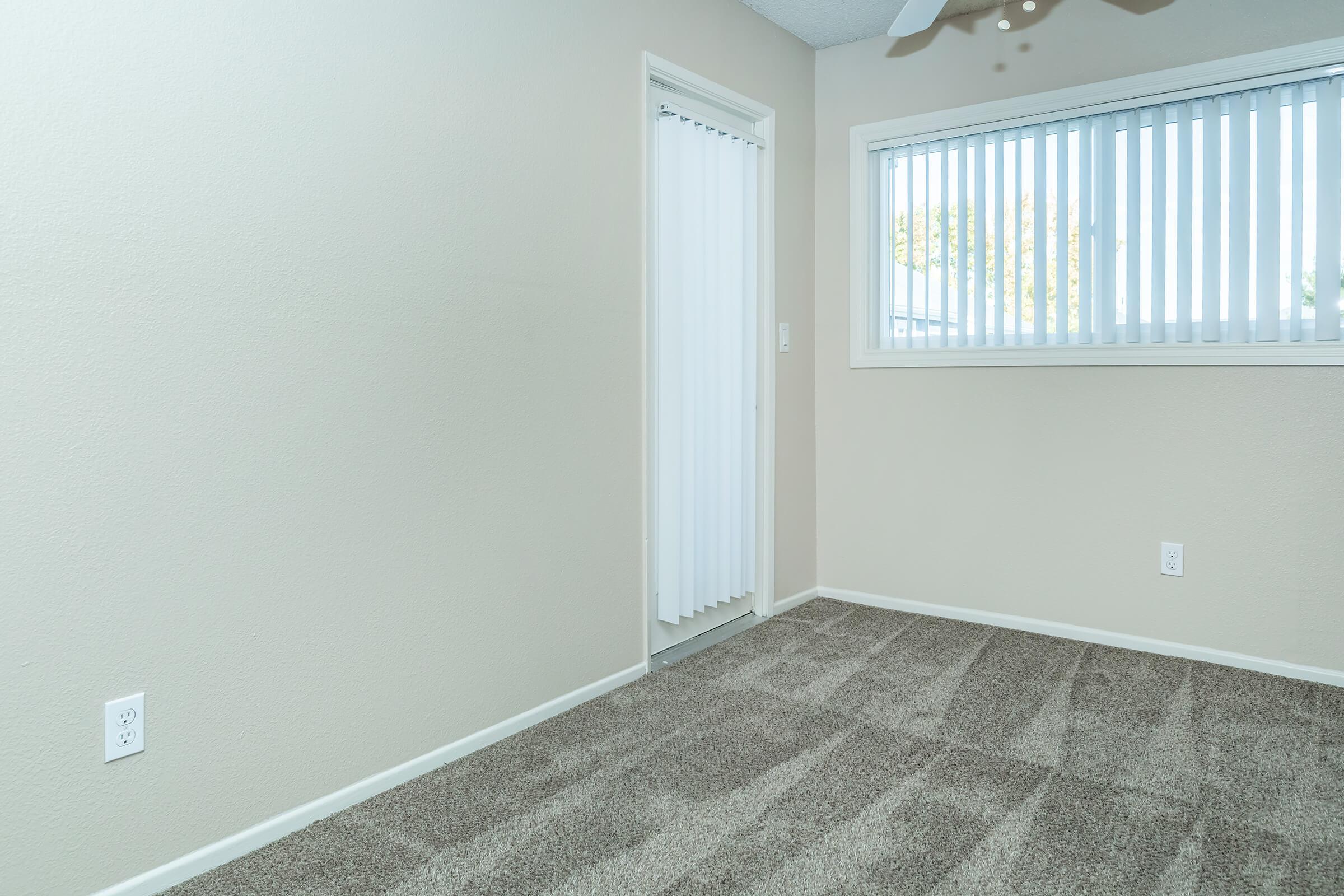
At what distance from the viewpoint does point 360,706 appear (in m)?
1.95

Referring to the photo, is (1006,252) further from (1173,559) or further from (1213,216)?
(1173,559)

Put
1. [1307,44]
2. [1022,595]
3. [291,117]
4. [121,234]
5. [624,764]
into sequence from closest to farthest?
[121,234] → [291,117] → [624,764] → [1307,44] → [1022,595]

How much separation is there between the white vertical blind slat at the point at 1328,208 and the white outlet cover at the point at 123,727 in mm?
3361

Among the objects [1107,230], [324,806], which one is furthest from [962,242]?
[324,806]

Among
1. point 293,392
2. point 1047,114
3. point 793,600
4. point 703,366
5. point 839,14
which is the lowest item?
point 793,600

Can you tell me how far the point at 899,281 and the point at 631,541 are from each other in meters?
1.67

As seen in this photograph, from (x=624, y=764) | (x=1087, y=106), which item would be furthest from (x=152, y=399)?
(x=1087, y=106)

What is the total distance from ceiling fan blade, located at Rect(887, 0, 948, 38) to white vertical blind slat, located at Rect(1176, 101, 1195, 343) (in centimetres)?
94

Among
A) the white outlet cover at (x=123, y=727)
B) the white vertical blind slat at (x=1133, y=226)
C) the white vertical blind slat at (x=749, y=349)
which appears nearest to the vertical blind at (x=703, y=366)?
the white vertical blind slat at (x=749, y=349)

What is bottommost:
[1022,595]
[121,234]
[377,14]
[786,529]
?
[1022,595]

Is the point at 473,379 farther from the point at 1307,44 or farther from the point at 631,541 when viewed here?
the point at 1307,44

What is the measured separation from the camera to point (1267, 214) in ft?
8.98

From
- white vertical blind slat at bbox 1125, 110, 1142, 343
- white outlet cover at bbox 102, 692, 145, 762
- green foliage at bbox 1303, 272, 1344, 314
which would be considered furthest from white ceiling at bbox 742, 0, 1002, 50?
white outlet cover at bbox 102, 692, 145, 762

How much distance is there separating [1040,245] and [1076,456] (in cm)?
80
